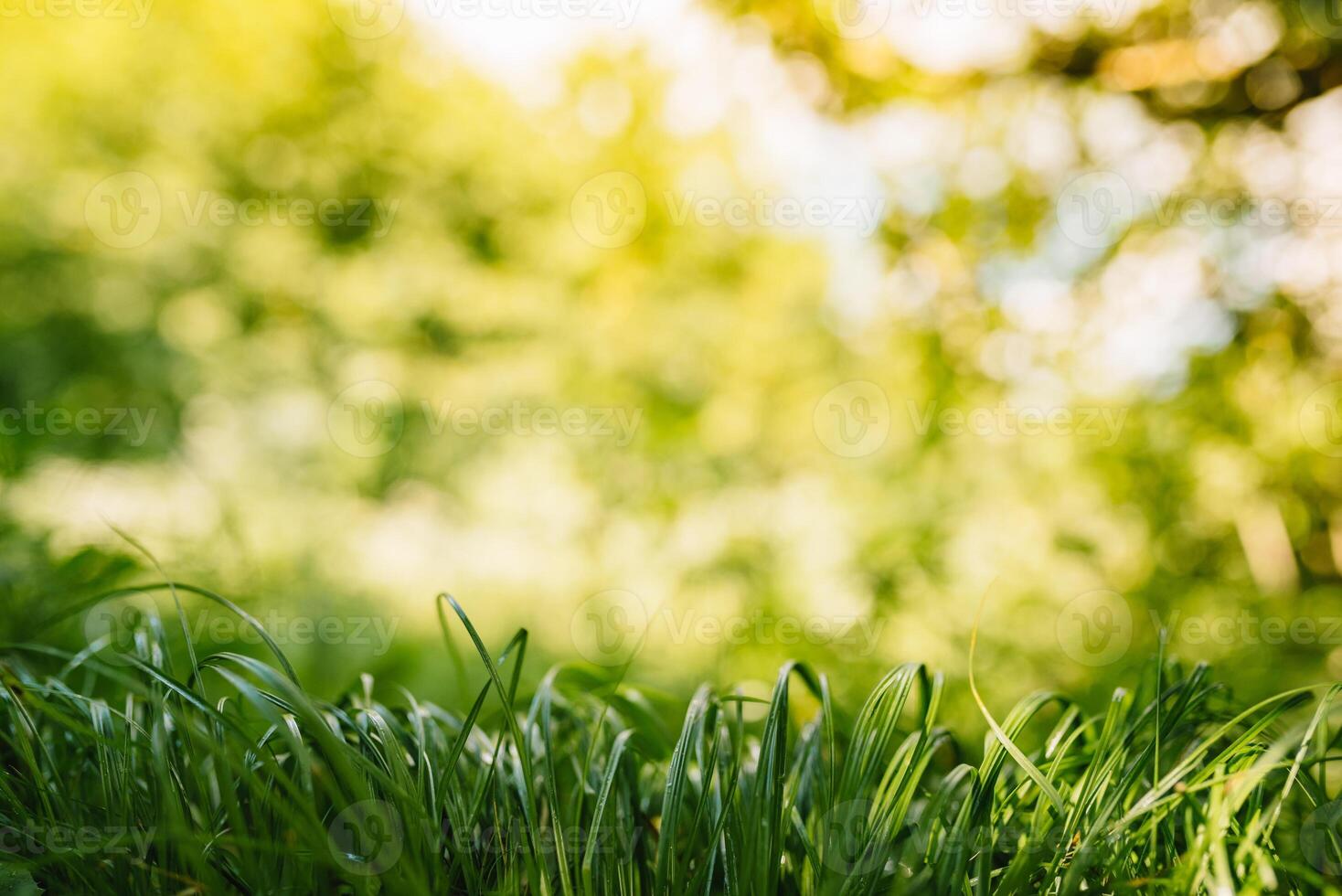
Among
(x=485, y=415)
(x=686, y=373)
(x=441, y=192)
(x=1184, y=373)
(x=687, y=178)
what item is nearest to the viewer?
(x=1184, y=373)

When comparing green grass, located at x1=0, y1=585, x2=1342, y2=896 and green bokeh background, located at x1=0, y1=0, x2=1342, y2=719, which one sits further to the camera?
green bokeh background, located at x1=0, y1=0, x2=1342, y2=719

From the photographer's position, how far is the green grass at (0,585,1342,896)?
0.47 meters

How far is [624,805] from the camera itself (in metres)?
0.62

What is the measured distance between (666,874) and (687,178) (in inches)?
151

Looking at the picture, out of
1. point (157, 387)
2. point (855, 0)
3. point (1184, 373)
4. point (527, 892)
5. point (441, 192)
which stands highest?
point (441, 192)

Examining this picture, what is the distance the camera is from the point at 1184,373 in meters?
1.81

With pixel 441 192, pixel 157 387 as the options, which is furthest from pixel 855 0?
pixel 157 387

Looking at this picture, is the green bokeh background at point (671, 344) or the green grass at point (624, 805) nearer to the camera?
the green grass at point (624, 805)

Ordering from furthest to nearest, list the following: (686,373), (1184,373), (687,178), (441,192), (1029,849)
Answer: (441,192)
(686,373)
(687,178)
(1184,373)
(1029,849)

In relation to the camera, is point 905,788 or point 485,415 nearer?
point 905,788

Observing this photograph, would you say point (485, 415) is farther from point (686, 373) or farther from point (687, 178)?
point (687, 178)

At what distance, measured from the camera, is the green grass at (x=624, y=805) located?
18.7 inches

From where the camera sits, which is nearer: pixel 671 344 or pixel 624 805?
pixel 624 805

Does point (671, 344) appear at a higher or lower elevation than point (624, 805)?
higher
